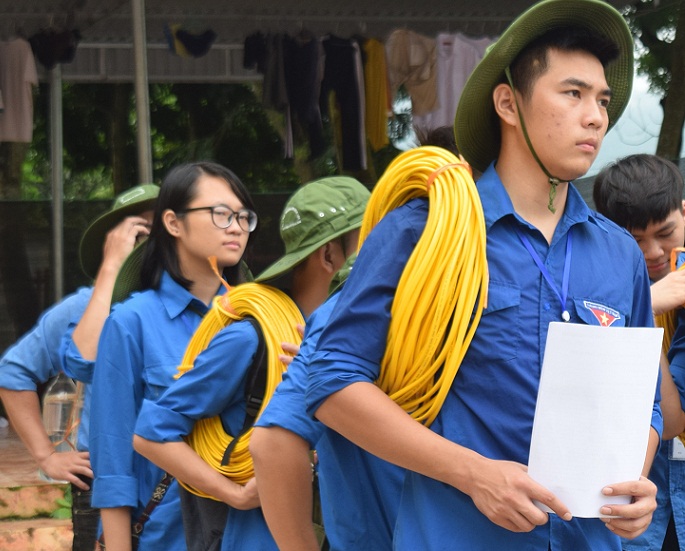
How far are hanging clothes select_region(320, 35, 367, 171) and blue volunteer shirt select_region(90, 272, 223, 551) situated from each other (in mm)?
5338

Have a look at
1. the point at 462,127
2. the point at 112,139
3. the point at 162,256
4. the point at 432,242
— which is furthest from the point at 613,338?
the point at 112,139

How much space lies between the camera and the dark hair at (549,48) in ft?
6.46

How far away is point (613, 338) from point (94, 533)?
2.65 meters

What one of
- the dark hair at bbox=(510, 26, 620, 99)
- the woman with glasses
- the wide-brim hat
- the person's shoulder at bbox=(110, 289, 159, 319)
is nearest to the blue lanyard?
the dark hair at bbox=(510, 26, 620, 99)

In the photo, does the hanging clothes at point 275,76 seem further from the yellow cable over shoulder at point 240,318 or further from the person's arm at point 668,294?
the person's arm at point 668,294

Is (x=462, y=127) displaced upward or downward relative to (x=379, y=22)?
downward

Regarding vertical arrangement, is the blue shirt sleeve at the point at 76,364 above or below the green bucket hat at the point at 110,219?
below

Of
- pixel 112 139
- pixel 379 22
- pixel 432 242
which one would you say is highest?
pixel 379 22

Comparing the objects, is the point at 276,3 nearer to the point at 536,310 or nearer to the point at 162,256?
the point at 162,256

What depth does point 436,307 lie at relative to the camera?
1.85m

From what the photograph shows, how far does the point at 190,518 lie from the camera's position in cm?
296

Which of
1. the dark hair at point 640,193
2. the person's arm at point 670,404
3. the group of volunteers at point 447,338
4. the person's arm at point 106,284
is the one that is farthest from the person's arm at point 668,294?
the person's arm at point 106,284

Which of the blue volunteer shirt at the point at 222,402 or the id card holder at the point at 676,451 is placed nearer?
the blue volunteer shirt at the point at 222,402

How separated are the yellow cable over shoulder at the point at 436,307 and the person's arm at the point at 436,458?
0.07 metres
